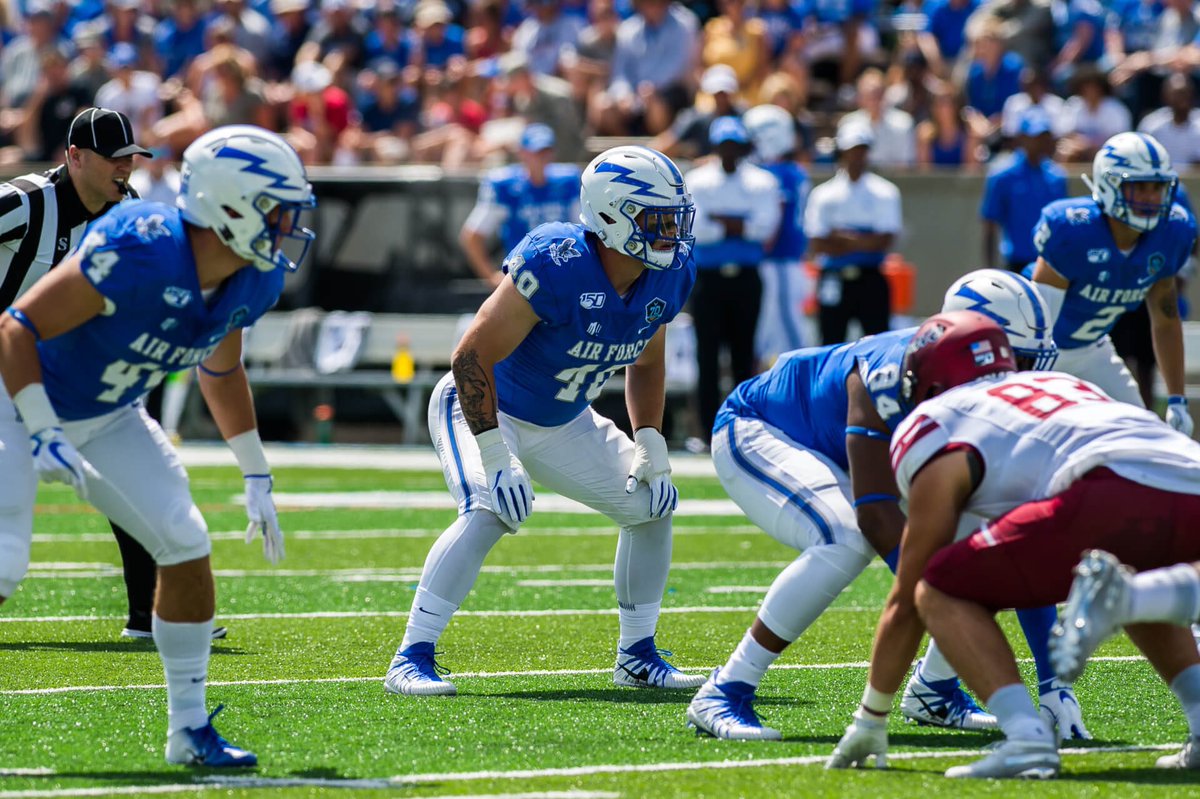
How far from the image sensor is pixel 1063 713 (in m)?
4.92

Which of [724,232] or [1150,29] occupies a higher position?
[1150,29]

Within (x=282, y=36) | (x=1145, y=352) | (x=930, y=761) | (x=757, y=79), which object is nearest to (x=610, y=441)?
(x=930, y=761)

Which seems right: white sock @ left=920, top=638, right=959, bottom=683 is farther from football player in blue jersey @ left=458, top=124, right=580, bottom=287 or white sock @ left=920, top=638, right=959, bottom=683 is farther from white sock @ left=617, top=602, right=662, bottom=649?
football player in blue jersey @ left=458, top=124, right=580, bottom=287

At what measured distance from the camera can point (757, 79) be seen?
582 inches

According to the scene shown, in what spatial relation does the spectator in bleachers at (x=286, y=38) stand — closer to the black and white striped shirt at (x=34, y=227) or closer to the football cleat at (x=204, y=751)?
the black and white striped shirt at (x=34, y=227)

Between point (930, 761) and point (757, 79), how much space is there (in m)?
10.7

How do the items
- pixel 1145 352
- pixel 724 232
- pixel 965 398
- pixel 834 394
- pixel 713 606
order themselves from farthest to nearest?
pixel 724 232 → pixel 1145 352 → pixel 713 606 → pixel 834 394 → pixel 965 398

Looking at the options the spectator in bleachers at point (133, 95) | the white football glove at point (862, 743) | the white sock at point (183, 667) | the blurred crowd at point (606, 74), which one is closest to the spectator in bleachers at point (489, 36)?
the blurred crowd at point (606, 74)

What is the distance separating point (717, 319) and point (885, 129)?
2556mm

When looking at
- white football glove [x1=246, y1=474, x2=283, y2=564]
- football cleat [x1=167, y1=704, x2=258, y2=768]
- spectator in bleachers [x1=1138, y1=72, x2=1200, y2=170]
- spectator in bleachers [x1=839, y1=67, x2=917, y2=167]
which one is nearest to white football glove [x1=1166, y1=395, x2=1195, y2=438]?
white football glove [x1=246, y1=474, x2=283, y2=564]

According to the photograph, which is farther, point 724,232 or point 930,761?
point 724,232

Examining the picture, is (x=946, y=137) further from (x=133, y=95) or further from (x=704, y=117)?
(x=133, y=95)

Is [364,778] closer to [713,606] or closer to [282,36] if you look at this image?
[713,606]

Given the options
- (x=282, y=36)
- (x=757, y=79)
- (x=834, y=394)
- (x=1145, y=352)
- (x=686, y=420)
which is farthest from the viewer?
(x=282, y=36)
